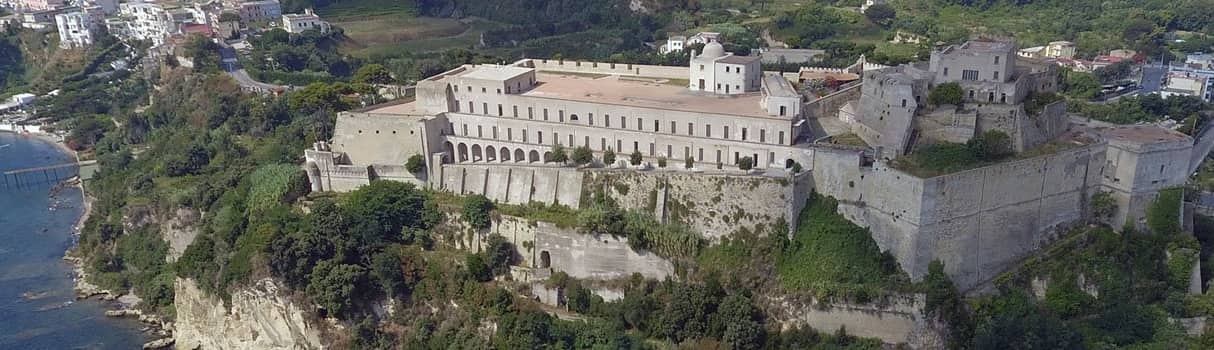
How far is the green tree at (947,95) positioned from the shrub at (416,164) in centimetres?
1856

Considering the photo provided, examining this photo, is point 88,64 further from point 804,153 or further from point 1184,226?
point 1184,226

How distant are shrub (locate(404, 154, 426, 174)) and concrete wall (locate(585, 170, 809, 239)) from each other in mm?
7148

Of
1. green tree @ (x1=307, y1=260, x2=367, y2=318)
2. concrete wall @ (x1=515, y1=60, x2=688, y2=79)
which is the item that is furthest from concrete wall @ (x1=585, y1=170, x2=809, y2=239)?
concrete wall @ (x1=515, y1=60, x2=688, y2=79)

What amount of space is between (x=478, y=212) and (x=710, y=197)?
833cm

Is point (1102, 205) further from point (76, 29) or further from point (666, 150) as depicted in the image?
point (76, 29)

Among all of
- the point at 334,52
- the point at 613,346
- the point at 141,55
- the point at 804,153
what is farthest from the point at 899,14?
the point at 141,55

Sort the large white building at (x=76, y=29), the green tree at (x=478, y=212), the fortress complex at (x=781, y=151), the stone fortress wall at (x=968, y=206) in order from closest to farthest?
the stone fortress wall at (x=968, y=206) < the fortress complex at (x=781, y=151) < the green tree at (x=478, y=212) < the large white building at (x=76, y=29)

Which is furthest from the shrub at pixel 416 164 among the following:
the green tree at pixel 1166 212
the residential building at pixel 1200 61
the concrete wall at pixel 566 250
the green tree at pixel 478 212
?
the residential building at pixel 1200 61

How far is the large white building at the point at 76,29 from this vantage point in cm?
8350

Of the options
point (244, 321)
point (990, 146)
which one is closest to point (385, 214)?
point (244, 321)

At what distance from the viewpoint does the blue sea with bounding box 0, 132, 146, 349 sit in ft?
128

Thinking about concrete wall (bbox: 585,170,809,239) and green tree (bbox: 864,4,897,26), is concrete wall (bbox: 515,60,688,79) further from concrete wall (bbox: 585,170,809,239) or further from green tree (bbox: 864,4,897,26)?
green tree (bbox: 864,4,897,26)

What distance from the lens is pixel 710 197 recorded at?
30.7 m

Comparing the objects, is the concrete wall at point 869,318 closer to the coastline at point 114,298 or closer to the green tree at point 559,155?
the green tree at point 559,155
